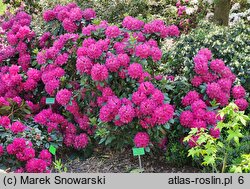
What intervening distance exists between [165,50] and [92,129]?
1.15 m

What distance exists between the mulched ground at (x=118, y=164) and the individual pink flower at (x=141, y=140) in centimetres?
34

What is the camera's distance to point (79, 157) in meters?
4.14

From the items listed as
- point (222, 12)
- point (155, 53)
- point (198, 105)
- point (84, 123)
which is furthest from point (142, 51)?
point (222, 12)

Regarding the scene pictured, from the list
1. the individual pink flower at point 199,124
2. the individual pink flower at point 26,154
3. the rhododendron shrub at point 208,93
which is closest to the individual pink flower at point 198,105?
the rhododendron shrub at point 208,93

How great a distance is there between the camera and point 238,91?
12.8 feet

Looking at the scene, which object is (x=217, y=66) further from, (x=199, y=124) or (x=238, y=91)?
(x=199, y=124)

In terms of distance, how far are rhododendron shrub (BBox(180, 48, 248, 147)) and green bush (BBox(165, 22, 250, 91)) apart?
159 millimetres

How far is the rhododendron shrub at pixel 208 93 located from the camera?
3604mm

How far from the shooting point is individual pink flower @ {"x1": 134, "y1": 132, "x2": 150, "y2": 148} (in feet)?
11.5

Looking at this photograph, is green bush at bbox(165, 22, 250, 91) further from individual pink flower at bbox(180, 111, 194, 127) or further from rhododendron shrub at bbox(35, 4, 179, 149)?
individual pink flower at bbox(180, 111, 194, 127)

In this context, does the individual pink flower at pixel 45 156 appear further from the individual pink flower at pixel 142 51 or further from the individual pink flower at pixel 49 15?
the individual pink flower at pixel 49 15

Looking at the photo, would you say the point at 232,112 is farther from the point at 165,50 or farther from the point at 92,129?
the point at 165,50

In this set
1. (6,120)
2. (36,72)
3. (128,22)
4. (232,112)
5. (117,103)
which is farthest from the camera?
(36,72)

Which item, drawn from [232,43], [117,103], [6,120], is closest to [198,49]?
[232,43]
